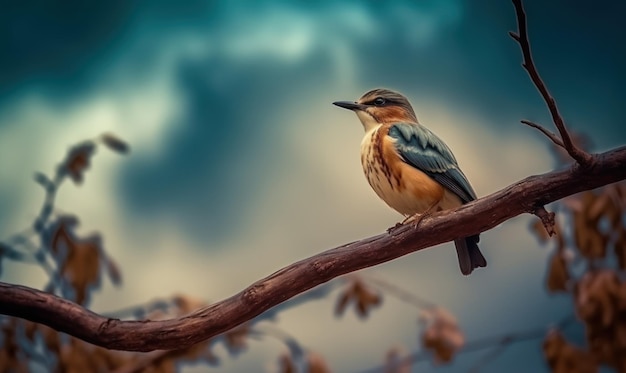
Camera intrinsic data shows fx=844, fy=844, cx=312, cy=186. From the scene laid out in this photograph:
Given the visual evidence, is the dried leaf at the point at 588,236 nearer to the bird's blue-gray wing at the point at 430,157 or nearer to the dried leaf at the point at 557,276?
the dried leaf at the point at 557,276

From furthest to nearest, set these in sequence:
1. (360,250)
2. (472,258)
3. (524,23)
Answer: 1. (472,258)
2. (360,250)
3. (524,23)

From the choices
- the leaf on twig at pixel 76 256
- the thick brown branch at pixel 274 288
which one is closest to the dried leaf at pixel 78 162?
the leaf on twig at pixel 76 256

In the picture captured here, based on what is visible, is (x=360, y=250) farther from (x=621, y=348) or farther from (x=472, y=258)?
(x=621, y=348)

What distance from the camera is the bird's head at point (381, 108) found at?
1.59 meters

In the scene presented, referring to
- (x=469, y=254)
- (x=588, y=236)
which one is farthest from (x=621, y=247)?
(x=469, y=254)

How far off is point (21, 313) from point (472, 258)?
0.77 metres

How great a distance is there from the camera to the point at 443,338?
221 centimetres

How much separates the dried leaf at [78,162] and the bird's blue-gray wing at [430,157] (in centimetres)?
104

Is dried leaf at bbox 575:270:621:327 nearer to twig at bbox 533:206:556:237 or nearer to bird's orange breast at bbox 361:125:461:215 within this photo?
bird's orange breast at bbox 361:125:461:215

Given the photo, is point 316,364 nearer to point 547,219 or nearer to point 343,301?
point 343,301

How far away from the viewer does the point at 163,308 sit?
7.69 feet

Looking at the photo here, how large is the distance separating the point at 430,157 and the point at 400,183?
2.7 inches

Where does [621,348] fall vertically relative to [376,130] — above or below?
below

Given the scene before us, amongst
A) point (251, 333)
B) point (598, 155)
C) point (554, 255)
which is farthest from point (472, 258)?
point (251, 333)
